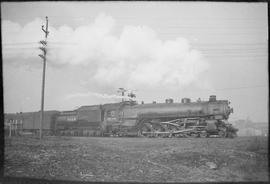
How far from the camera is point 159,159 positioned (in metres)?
6.96

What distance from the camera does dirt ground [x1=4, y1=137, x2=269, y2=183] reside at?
651cm

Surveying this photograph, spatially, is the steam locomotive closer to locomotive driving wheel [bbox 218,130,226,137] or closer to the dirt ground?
locomotive driving wheel [bbox 218,130,226,137]

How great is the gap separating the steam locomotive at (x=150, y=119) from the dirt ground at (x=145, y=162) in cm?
116

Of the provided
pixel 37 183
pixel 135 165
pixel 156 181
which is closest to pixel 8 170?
pixel 37 183

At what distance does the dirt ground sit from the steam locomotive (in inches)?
45.6

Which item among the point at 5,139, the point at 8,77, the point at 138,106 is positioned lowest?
the point at 5,139

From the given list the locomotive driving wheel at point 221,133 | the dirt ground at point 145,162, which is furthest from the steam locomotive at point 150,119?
the dirt ground at point 145,162

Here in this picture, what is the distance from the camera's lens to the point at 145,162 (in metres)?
6.90

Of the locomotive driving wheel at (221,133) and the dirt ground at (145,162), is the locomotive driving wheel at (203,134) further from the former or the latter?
the dirt ground at (145,162)

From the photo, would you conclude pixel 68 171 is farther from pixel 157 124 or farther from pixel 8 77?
pixel 157 124

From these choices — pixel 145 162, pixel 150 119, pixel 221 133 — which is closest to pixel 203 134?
pixel 221 133

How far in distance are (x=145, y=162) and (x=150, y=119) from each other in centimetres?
357

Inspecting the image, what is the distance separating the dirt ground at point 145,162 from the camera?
6512 millimetres

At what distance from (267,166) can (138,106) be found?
4979mm
